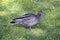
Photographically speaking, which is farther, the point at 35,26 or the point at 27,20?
the point at 35,26

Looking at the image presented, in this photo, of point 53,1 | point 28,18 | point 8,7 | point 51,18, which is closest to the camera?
point 28,18

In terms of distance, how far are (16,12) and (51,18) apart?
1111mm

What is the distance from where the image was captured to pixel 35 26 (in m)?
7.08

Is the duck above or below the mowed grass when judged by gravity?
above

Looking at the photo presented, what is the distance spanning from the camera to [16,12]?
26.0 ft

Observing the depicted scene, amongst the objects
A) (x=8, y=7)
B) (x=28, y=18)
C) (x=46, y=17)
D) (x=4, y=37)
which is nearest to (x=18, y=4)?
(x=8, y=7)

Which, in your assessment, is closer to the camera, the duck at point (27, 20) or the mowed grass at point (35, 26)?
the mowed grass at point (35, 26)

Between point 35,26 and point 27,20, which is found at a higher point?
point 27,20

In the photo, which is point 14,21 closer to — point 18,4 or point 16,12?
point 16,12

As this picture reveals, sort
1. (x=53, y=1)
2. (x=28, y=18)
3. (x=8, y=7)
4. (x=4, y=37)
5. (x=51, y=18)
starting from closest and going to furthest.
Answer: (x=4, y=37), (x=28, y=18), (x=51, y=18), (x=8, y=7), (x=53, y=1)

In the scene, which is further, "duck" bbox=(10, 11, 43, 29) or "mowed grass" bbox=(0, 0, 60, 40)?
"duck" bbox=(10, 11, 43, 29)

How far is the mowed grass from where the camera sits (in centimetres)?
644

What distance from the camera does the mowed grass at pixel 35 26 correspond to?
644cm

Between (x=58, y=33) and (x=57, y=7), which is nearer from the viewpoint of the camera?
(x=58, y=33)
